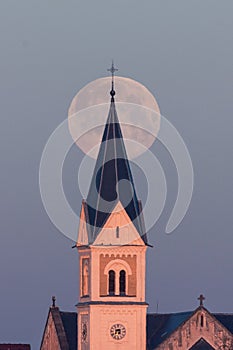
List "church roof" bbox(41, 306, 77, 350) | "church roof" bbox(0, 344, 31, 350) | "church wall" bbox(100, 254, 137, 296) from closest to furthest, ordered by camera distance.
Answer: "church wall" bbox(100, 254, 137, 296) → "church roof" bbox(41, 306, 77, 350) → "church roof" bbox(0, 344, 31, 350)

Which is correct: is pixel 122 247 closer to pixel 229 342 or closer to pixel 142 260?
pixel 142 260

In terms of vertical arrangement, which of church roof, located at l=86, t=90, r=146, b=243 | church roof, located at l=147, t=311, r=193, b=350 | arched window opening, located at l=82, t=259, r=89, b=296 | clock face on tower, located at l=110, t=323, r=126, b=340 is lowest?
clock face on tower, located at l=110, t=323, r=126, b=340

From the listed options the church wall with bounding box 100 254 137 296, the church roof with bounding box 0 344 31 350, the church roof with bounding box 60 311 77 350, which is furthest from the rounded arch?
the church roof with bounding box 0 344 31 350

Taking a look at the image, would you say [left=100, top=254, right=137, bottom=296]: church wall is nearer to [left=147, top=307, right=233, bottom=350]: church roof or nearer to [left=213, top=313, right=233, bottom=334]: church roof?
[left=147, top=307, right=233, bottom=350]: church roof

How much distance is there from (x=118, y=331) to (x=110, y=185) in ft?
26.1

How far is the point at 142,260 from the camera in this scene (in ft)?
332

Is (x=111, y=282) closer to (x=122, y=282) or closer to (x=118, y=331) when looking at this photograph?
(x=122, y=282)

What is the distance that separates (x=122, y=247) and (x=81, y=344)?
6003mm

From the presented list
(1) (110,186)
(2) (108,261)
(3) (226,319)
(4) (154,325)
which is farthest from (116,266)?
(3) (226,319)

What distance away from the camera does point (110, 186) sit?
10056cm

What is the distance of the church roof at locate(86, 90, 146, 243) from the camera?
101 m

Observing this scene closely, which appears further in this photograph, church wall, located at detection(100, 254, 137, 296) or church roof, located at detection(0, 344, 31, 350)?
church roof, located at detection(0, 344, 31, 350)

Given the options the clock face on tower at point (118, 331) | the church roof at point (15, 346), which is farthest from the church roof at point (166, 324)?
the church roof at point (15, 346)

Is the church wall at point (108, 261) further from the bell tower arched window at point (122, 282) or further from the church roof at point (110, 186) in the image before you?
the church roof at point (110, 186)
